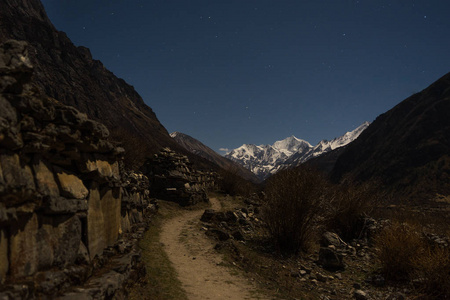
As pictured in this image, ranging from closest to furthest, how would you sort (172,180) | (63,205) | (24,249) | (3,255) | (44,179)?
(3,255) < (24,249) < (44,179) < (63,205) < (172,180)

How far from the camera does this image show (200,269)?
29.8 ft

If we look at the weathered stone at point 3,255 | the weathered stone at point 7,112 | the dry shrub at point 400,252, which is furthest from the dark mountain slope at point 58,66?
the weathered stone at point 3,255

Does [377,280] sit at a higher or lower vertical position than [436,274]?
lower

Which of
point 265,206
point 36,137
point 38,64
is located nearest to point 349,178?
point 265,206

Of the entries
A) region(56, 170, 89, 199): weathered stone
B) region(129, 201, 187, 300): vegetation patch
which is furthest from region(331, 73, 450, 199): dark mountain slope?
region(56, 170, 89, 199): weathered stone

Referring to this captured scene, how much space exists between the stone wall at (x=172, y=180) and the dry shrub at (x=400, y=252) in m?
15.3

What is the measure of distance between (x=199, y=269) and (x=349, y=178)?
11.7m

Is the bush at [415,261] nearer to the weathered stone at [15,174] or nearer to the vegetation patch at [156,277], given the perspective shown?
the vegetation patch at [156,277]

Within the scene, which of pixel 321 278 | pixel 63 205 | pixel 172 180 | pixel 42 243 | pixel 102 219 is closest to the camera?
pixel 42 243

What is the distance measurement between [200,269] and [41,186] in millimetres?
6252

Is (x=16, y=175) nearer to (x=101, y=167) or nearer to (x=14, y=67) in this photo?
(x=14, y=67)

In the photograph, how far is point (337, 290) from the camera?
851 centimetres

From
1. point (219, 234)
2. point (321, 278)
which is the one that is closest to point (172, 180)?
point (219, 234)

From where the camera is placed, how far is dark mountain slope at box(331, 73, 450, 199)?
258 feet
